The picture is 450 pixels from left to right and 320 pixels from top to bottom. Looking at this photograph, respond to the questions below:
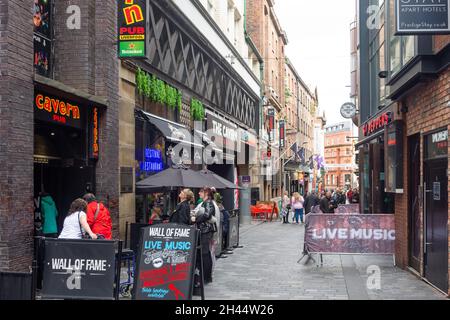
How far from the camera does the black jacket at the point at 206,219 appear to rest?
10.5m

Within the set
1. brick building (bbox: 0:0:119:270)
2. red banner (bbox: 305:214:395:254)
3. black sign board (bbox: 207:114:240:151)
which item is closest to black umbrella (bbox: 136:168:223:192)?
brick building (bbox: 0:0:119:270)

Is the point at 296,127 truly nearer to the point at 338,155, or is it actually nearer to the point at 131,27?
the point at 131,27

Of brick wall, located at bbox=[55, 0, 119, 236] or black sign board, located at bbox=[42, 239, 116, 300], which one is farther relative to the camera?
brick wall, located at bbox=[55, 0, 119, 236]

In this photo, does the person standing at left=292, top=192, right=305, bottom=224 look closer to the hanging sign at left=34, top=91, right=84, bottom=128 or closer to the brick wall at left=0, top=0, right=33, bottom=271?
the hanging sign at left=34, top=91, right=84, bottom=128

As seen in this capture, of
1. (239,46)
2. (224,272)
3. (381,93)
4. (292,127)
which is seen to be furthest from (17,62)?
(292,127)

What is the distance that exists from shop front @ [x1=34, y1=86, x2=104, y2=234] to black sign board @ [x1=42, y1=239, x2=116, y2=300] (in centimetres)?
344

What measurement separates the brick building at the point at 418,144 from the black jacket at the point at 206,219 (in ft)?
12.7

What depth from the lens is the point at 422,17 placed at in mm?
8633

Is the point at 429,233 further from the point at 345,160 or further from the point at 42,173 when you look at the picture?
the point at 345,160

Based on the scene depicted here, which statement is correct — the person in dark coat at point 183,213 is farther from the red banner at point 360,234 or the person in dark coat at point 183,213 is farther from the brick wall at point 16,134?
the red banner at point 360,234

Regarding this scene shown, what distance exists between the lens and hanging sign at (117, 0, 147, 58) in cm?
1210

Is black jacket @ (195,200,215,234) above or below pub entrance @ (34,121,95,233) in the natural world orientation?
below

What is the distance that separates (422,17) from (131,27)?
608 centimetres

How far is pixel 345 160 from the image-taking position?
422 ft
